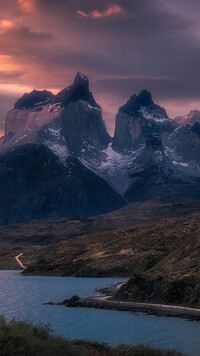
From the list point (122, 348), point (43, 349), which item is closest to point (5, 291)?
point (122, 348)

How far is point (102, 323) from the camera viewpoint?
85812mm

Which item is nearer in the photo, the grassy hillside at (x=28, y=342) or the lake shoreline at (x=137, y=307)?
the grassy hillside at (x=28, y=342)

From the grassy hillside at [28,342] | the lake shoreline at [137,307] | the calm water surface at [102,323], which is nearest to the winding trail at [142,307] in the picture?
the lake shoreline at [137,307]

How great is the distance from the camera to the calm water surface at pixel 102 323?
233 ft

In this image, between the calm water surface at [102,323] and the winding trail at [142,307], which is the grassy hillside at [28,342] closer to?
the calm water surface at [102,323]

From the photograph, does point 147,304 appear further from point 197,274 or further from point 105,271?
point 105,271

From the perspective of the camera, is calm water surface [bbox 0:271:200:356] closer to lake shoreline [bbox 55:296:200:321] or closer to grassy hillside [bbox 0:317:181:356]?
lake shoreline [bbox 55:296:200:321]

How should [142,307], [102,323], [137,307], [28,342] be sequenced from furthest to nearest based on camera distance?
1. [137,307]
2. [142,307]
3. [102,323]
4. [28,342]

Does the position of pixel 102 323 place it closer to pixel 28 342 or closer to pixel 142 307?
pixel 142 307

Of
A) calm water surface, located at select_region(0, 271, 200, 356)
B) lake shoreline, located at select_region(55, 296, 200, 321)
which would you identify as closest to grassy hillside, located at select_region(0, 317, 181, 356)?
calm water surface, located at select_region(0, 271, 200, 356)

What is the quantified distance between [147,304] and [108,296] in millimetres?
20023

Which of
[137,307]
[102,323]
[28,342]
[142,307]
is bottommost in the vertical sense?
[137,307]

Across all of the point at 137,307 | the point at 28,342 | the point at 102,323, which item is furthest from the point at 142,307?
the point at 28,342

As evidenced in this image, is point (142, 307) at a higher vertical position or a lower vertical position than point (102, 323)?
lower
